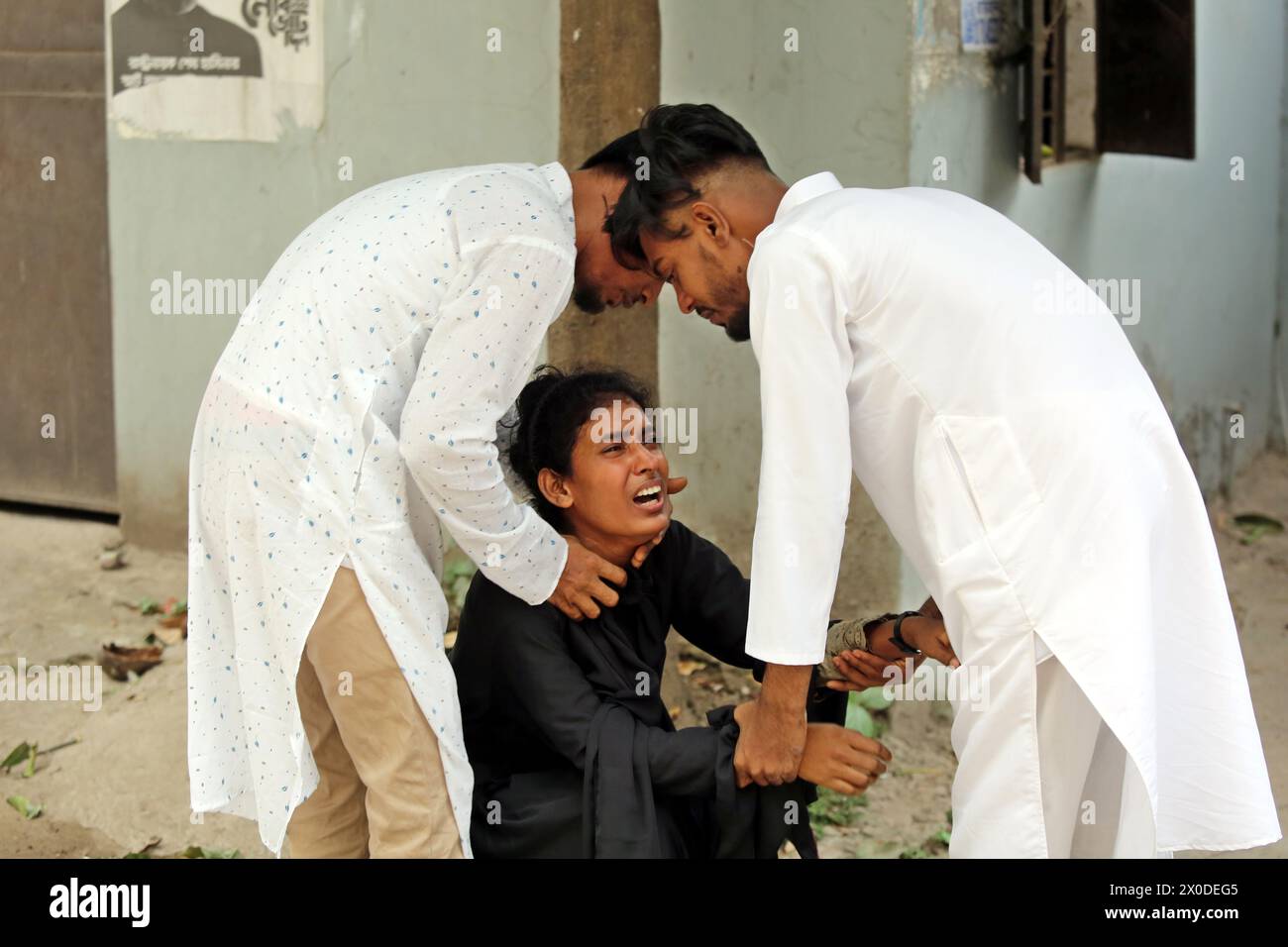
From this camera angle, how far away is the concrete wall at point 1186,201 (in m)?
4.72

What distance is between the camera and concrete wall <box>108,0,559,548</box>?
5.23 m

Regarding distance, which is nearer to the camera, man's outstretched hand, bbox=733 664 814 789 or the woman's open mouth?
man's outstretched hand, bbox=733 664 814 789

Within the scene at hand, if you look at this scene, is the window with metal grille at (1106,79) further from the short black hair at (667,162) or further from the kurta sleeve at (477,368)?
the kurta sleeve at (477,368)

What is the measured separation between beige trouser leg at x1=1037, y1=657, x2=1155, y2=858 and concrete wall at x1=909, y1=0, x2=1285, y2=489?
239 cm

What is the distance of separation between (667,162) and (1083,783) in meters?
1.25

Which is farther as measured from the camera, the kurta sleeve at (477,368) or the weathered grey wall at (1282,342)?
the weathered grey wall at (1282,342)

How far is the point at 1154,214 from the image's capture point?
258 inches

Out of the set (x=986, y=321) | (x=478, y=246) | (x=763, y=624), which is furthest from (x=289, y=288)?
(x=986, y=321)

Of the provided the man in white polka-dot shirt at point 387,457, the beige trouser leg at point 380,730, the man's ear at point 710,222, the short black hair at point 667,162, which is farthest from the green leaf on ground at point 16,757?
the man's ear at point 710,222

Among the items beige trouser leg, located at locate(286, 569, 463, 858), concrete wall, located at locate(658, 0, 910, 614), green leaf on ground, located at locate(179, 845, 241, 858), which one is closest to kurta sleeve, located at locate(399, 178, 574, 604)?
beige trouser leg, located at locate(286, 569, 463, 858)

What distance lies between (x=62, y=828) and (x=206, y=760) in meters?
1.57

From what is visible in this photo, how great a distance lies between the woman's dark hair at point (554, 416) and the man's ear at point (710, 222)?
51 centimetres

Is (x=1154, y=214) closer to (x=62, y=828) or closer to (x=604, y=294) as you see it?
(x=604, y=294)

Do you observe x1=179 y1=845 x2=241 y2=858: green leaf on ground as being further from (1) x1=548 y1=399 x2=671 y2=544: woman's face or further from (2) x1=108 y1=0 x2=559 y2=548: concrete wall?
(2) x1=108 y1=0 x2=559 y2=548: concrete wall
